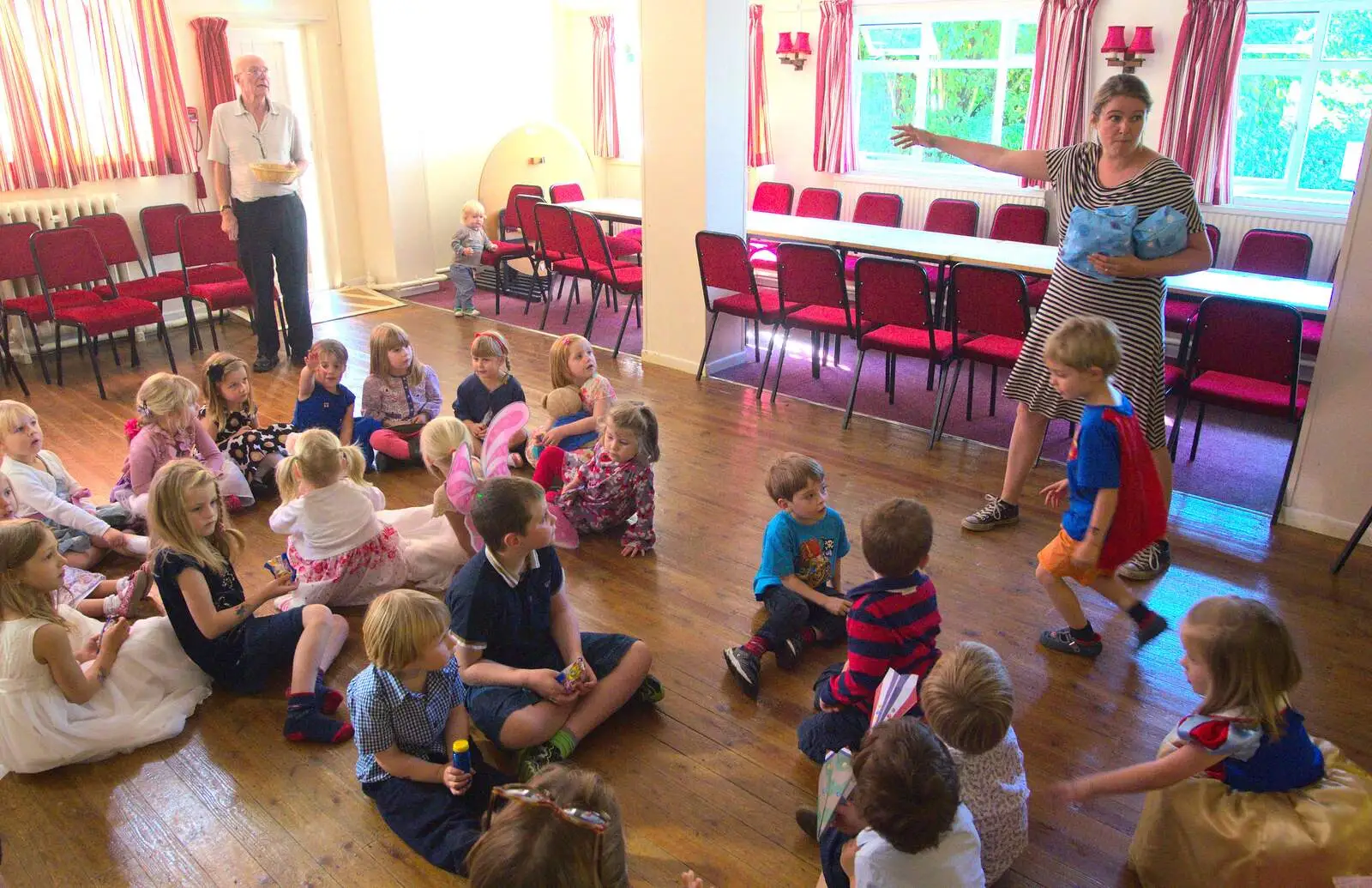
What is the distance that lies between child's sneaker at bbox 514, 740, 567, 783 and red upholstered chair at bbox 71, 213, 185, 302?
5.06m

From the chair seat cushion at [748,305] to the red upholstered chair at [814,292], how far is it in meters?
0.07

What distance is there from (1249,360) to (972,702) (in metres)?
3.00

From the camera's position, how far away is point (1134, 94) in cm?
319

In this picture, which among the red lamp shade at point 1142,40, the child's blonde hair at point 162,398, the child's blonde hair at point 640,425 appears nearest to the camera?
the child's blonde hair at point 640,425

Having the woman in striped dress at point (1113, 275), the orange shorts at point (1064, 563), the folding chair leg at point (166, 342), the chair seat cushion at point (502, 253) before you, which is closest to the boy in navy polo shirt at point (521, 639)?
the orange shorts at point (1064, 563)

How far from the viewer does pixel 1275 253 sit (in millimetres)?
5508

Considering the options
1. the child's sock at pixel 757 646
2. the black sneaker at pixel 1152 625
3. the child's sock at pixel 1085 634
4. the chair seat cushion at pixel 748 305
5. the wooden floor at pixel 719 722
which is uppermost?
the chair seat cushion at pixel 748 305

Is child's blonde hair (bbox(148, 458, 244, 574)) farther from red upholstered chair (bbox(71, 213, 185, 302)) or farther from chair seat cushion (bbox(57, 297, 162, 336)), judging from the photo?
red upholstered chair (bbox(71, 213, 185, 302))

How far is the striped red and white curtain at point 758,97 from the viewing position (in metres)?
8.56

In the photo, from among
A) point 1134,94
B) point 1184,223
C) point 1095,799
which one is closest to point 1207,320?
point 1184,223

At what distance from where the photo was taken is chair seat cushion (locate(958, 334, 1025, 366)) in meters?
A: 4.54

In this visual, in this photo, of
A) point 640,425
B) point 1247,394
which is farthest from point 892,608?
point 1247,394

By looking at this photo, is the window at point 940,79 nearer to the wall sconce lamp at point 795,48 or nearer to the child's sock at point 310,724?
the wall sconce lamp at point 795,48

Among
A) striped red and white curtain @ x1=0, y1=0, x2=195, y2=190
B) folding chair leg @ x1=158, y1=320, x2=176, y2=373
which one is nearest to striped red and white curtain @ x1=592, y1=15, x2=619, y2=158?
striped red and white curtain @ x1=0, y1=0, x2=195, y2=190
